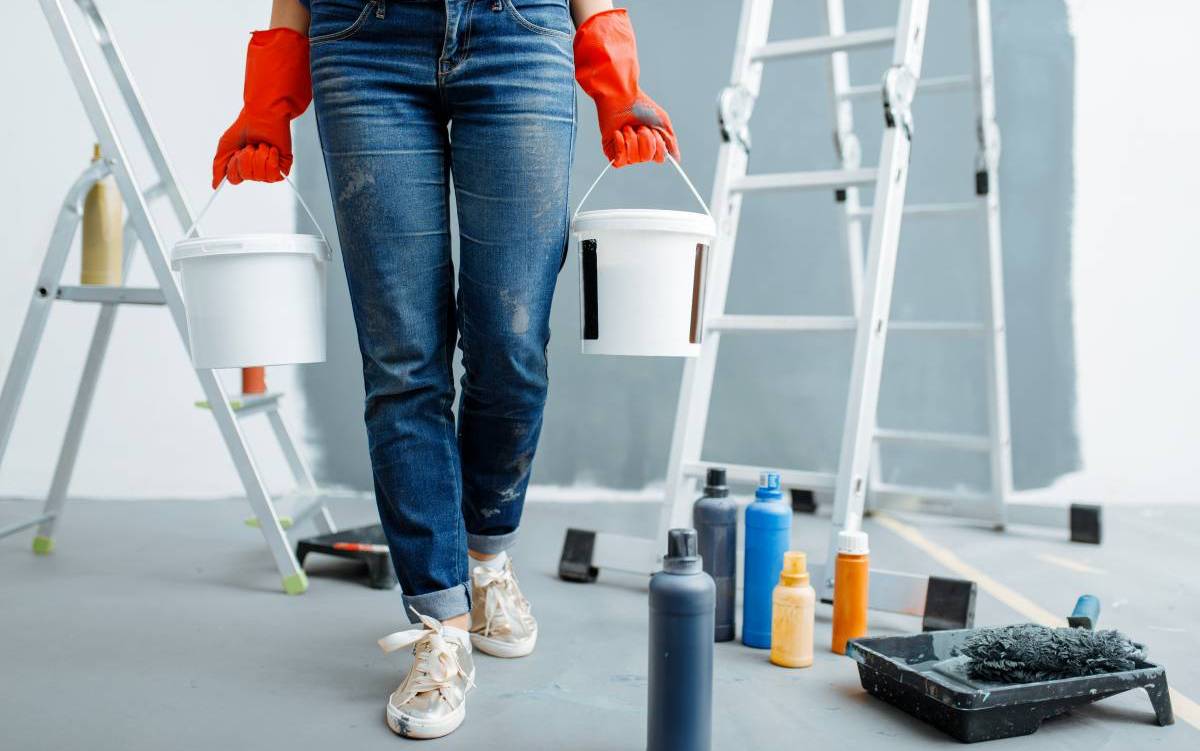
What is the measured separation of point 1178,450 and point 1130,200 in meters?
0.89

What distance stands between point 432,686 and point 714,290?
3.83 ft

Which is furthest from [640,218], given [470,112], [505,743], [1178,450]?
[1178,450]

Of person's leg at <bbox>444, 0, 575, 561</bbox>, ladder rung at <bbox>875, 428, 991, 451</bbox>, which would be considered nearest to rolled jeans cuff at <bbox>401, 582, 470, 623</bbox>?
person's leg at <bbox>444, 0, 575, 561</bbox>

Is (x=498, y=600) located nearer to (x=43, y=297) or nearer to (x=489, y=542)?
(x=489, y=542)

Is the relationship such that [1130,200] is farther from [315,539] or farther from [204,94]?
[204,94]

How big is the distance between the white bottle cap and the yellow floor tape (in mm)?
528

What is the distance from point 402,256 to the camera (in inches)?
54.0

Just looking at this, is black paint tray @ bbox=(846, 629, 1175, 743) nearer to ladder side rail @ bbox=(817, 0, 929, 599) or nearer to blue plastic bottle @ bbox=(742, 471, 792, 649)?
blue plastic bottle @ bbox=(742, 471, 792, 649)

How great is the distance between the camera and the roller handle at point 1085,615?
164 cm

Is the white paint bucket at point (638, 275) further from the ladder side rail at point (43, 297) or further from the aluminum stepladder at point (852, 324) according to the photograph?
the ladder side rail at point (43, 297)

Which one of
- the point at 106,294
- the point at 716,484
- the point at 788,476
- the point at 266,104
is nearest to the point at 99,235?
the point at 106,294

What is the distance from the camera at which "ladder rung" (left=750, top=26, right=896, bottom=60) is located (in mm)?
2111

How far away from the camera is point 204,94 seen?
3240mm

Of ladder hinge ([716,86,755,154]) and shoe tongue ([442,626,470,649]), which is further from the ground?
ladder hinge ([716,86,755,154])
